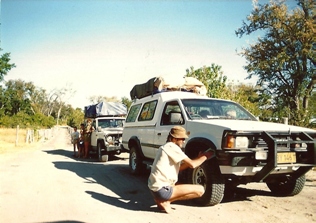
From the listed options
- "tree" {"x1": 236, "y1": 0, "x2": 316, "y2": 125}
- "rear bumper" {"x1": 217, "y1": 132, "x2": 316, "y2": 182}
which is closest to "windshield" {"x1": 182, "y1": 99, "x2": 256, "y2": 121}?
"rear bumper" {"x1": 217, "y1": 132, "x2": 316, "y2": 182}

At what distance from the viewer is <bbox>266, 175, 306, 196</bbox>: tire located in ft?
18.1

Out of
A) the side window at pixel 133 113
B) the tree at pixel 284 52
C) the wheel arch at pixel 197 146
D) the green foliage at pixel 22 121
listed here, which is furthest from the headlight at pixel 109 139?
the green foliage at pixel 22 121

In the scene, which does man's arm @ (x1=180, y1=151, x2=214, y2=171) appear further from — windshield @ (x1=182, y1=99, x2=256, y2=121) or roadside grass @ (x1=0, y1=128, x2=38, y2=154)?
roadside grass @ (x1=0, y1=128, x2=38, y2=154)

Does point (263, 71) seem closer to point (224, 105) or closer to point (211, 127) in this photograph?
point (224, 105)

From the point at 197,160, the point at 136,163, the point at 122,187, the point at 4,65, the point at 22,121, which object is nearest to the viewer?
the point at 197,160

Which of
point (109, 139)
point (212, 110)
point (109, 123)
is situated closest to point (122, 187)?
point (212, 110)

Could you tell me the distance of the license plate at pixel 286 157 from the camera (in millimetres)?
4402

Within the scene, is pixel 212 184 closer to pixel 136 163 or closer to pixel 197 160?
pixel 197 160

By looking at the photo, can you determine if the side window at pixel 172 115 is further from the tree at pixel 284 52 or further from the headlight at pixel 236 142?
the tree at pixel 284 52

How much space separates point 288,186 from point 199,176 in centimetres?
202

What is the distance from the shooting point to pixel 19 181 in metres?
7.35

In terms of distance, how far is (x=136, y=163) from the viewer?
7844 mm

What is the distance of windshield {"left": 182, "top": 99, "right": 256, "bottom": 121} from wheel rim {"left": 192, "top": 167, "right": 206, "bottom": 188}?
1.10m

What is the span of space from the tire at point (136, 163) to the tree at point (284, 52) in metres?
18.3
